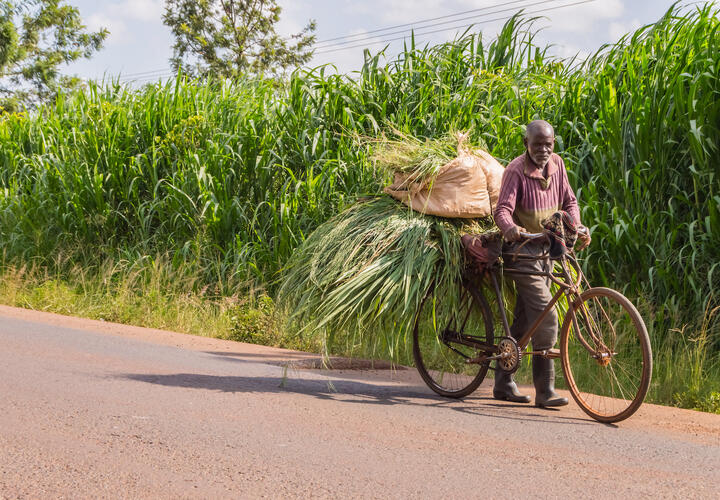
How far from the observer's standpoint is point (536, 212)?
18.1ft

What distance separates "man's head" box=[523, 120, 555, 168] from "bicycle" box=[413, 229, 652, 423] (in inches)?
20.9

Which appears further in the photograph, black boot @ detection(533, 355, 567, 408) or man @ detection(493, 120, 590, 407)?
black boot @ detection(533, 355, 567, 408)

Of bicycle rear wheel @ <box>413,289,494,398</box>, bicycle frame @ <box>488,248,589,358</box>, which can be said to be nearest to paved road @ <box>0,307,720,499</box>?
bicycle rear wheel @ <box>413,289,494,398</box>

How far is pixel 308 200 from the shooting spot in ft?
32.0

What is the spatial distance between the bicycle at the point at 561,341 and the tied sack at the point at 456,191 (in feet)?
1.46

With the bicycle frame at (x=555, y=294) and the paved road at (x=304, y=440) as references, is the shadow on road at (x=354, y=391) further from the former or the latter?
the bicycle frame at (x=555, y=294)

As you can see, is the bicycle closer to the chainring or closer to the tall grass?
the chainring

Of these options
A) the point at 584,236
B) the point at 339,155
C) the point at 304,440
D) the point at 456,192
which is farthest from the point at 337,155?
the point at 304,440

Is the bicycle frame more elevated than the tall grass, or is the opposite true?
the tall grass

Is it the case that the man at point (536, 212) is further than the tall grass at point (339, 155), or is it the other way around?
the tall grass at point (339, 155)

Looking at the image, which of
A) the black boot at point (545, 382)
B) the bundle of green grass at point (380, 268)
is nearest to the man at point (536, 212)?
the black boot at point (545, 382)

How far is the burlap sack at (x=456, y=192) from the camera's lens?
19.0 feet

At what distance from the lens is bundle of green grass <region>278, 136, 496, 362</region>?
5.57 m

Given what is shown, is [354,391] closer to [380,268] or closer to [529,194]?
[380,268]
